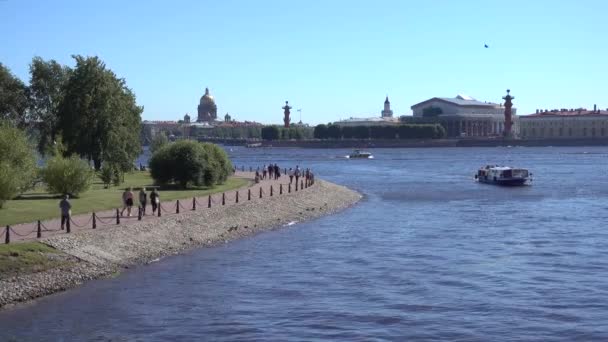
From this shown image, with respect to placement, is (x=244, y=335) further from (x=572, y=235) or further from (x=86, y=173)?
(x=86, y=173)

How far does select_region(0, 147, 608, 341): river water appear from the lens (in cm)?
2117

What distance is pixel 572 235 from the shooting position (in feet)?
124

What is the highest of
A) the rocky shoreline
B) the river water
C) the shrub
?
the shrub

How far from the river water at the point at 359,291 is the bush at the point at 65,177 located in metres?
9.19

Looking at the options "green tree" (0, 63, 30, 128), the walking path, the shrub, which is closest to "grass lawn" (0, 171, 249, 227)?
the shrub

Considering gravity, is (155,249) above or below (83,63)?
below

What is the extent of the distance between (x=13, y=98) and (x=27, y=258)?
41.9 metres

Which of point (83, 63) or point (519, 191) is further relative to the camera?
point (519, 191)

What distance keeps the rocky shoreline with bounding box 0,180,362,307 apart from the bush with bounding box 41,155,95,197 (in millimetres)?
6422

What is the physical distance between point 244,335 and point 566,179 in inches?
2631

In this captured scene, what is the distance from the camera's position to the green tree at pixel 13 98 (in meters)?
64.4

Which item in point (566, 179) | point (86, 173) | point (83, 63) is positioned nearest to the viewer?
point (86, 173)

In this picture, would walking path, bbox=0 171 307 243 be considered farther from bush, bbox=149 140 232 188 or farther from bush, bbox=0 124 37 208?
bush, bbox=0 124 37 208

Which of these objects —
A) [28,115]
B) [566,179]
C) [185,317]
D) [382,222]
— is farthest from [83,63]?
[566,179]
